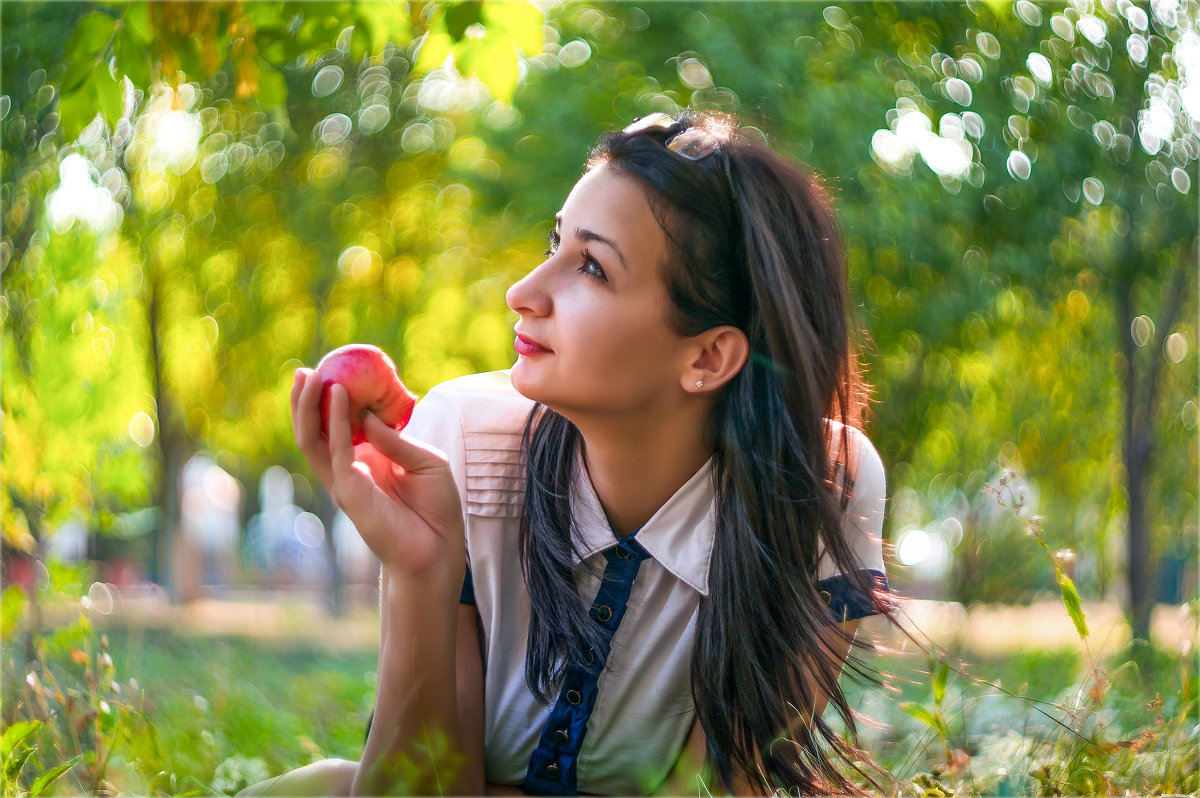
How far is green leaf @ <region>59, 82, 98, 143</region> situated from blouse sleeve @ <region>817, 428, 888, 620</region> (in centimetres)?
219

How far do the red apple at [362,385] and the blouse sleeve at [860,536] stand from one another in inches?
46.1

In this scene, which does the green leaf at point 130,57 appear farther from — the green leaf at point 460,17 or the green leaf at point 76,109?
the green leaf at point 460,17

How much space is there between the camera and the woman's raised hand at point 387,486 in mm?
2324

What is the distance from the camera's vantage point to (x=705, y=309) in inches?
102

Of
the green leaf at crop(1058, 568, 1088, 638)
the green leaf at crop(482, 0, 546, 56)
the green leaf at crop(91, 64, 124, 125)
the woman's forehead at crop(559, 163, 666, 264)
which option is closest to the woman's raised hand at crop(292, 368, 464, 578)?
the woman's forehead at crop(559, 163, 666, 264)

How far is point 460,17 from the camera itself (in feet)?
9.64

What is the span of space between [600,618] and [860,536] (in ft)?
2.38

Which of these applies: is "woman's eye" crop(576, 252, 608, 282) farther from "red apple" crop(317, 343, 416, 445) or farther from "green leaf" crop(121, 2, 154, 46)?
"green leaf" crop(121, 2, 154, 46)

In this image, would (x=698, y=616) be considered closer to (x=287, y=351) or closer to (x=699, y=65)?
(x=699, y=65)

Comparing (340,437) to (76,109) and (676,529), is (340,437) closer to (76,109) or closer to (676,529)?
(676,529)

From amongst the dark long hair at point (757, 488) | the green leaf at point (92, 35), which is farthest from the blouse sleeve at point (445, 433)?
the green leaf at point (92, 35)

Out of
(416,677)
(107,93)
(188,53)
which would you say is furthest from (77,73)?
(416,677)

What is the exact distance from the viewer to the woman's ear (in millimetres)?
2617

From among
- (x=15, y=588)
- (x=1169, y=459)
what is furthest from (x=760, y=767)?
(x=1169, y=459)
